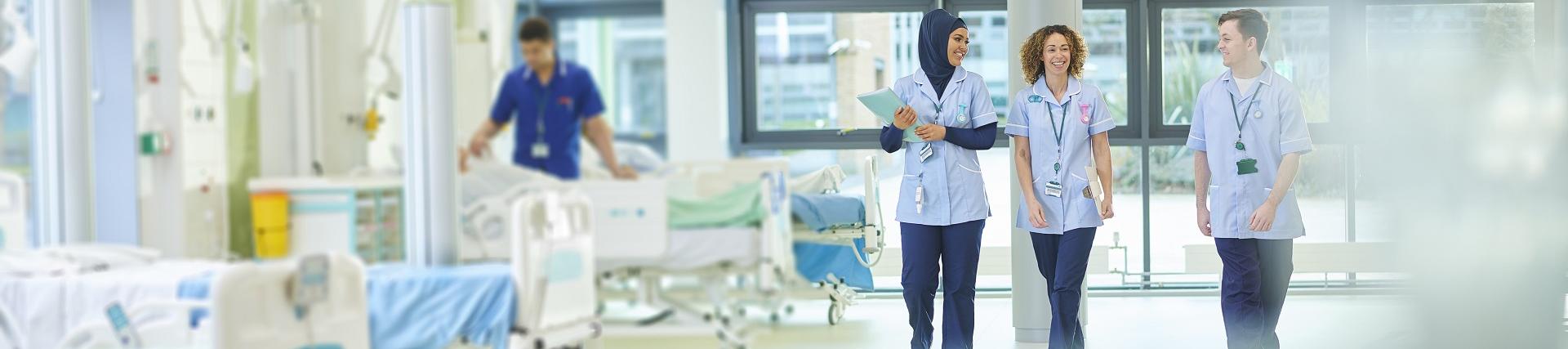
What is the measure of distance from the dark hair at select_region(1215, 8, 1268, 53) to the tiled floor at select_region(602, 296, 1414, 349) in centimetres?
70

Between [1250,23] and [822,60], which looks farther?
[822,60]

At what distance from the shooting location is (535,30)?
263 centimetres

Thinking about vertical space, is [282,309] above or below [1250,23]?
below

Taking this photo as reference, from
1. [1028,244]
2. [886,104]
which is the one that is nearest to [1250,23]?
[886,104]

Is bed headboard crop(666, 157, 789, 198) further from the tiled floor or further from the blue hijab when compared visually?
the blue hijab

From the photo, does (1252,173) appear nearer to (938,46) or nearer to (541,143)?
(938,46)

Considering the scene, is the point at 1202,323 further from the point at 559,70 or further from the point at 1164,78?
the point at 559,70

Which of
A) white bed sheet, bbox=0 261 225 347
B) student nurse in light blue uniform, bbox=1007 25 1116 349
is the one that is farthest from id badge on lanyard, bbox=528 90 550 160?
student nurse in light blue uniform, bbox=1007 25 1116 349

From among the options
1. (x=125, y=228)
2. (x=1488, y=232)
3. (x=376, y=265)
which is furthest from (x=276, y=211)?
(x=1488, y=232)

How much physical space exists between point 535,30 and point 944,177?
1.11 metres

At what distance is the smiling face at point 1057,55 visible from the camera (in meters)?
3.12

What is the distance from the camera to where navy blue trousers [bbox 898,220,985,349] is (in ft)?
10.0

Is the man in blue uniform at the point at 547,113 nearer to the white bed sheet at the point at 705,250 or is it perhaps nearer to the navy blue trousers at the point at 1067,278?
the white bed sheet at the point at 705,250

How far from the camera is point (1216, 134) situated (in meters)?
3.10
